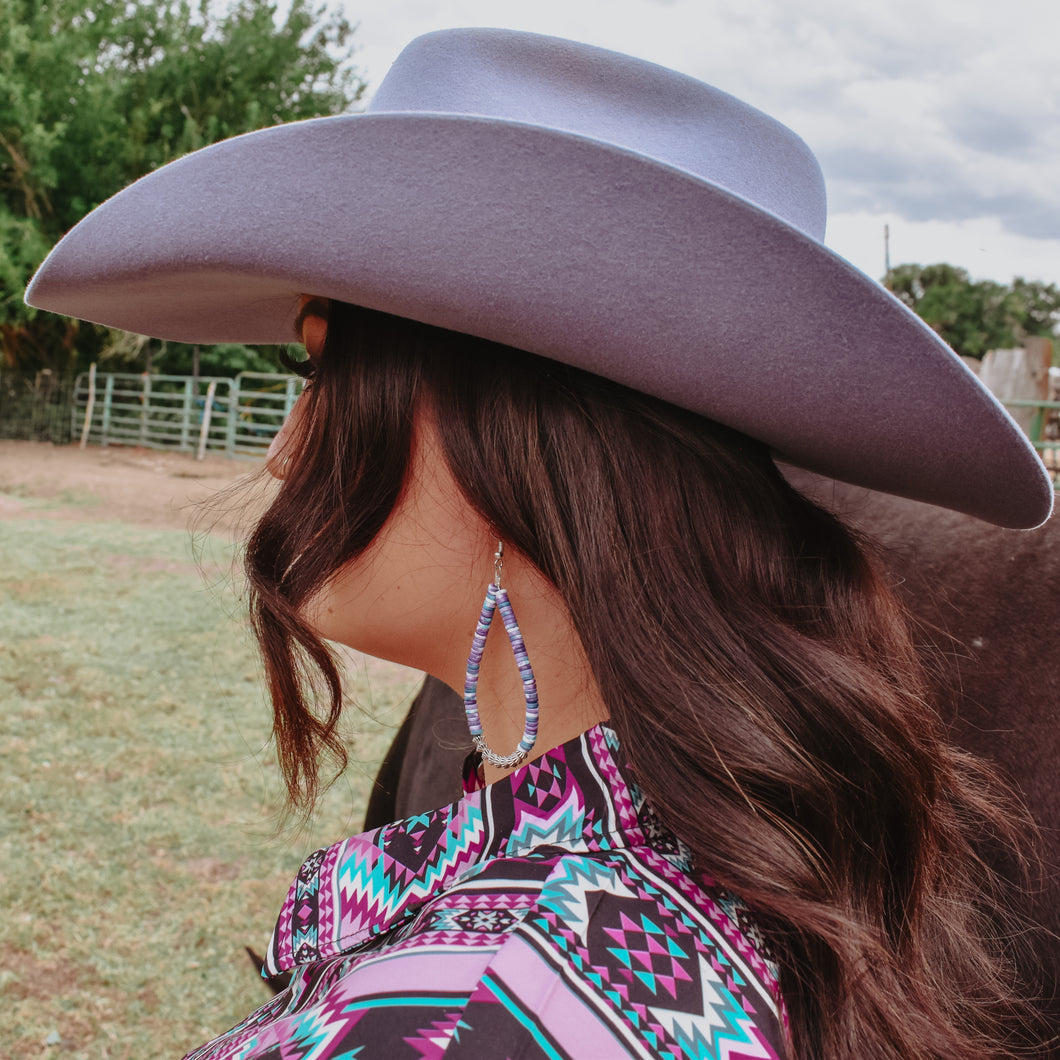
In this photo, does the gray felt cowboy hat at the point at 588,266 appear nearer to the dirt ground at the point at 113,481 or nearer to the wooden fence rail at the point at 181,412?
the dirt ground at the point at 113,481

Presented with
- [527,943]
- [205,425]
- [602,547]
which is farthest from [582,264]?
[205,425]

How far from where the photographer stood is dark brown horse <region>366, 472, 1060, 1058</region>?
980 millimetres

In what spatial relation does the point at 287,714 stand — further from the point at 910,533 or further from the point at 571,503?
the point at 910,533

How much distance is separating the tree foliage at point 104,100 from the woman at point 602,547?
16.3 metres

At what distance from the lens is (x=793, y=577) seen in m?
0.96

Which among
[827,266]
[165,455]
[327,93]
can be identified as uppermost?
[327,93]

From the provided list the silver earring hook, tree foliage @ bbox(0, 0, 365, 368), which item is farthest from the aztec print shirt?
tree foliage @ bbox(0, 0, 365, 368)

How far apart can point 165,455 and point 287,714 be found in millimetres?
15119

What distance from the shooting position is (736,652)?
86cm

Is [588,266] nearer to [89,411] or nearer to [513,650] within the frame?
[513,650]

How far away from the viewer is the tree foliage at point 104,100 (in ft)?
49.8

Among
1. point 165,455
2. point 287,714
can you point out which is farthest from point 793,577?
point 165,455

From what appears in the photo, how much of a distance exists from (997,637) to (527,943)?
0.73 m

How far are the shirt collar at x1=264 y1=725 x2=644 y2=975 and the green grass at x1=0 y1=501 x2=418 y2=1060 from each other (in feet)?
1.76
